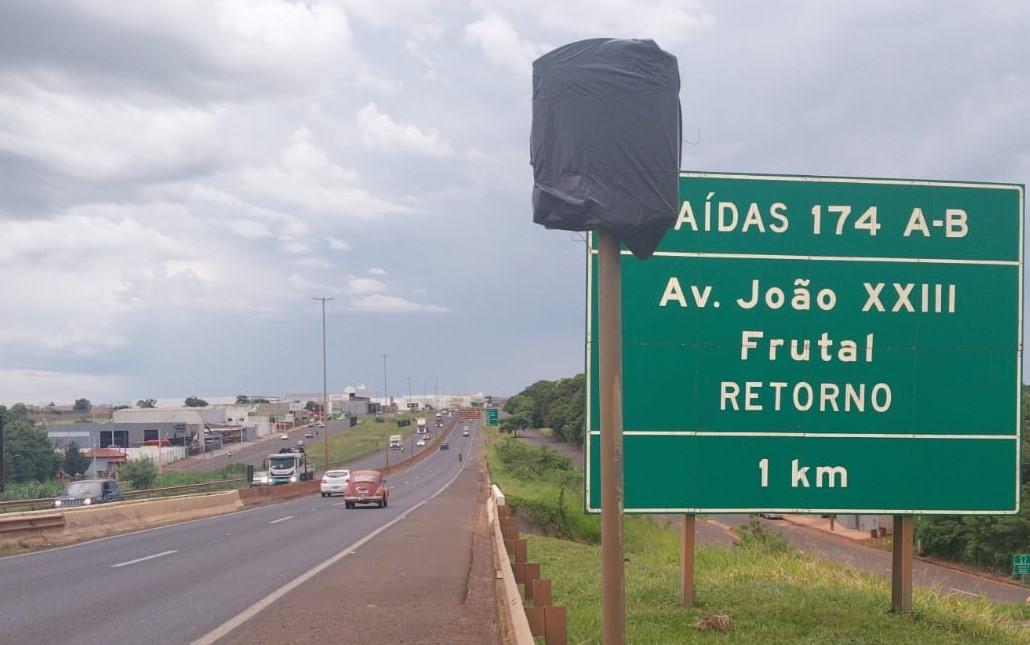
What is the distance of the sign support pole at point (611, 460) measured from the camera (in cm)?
368

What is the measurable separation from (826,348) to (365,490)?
29.5 metres

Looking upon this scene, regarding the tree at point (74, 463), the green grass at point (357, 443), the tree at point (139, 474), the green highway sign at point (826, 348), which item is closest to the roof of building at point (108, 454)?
the tree at point (74, 463)

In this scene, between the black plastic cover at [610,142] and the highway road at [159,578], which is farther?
the highway road at [159,578]

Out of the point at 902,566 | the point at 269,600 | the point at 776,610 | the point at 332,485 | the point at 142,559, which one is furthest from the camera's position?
the point at 332,485

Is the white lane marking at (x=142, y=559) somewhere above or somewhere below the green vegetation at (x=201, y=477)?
above

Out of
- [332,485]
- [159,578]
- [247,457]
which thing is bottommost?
[247,457]

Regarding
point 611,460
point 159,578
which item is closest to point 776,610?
point 611,460

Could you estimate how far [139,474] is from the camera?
62.4m

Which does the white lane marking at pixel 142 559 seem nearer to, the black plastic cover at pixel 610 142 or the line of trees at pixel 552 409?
the black plastic cover at pixel 610 142

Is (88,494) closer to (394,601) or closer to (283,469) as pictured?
(283,469)

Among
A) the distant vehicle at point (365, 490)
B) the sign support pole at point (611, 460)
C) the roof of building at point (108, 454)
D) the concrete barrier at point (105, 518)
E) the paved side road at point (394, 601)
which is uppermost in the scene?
the sign support pole at point (611, 460)

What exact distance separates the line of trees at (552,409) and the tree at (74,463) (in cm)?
5082

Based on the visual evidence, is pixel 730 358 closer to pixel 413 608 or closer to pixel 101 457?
pixel 413 608

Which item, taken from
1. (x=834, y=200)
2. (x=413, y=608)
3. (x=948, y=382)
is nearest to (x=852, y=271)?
(x=834, y=200)
